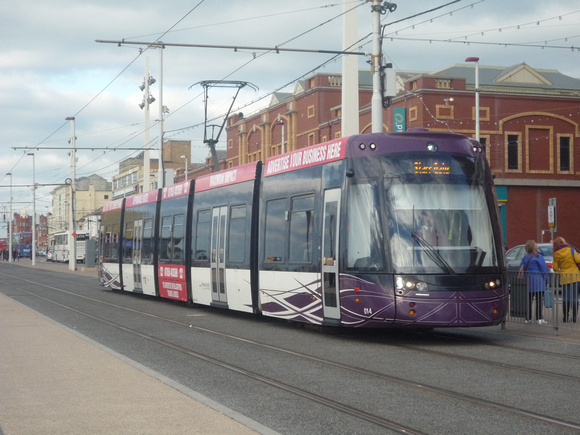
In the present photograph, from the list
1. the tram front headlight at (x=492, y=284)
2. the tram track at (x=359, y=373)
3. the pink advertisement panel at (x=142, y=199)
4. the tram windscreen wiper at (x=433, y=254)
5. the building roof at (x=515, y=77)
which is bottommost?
the tram track at (x=359, y=373)

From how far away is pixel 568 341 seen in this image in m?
14.5

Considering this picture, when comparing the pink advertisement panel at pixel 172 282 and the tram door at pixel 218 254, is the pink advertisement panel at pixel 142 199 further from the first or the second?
the tram door at pixel 218 254

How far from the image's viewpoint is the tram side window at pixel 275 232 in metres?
16.7

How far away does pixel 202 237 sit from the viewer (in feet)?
70.6

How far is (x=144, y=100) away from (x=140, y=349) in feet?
135

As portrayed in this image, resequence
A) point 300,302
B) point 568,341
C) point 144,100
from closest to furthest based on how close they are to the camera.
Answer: point 568,341, point 300,302, point 144,100

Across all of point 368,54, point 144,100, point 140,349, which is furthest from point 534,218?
point 140,349

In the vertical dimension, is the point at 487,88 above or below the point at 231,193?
above

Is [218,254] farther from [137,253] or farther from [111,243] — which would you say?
[111,243]

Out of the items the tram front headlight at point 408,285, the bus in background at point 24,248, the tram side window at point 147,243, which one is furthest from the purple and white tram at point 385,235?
the bus in background at point 24,248

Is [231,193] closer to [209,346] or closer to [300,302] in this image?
[300,302]

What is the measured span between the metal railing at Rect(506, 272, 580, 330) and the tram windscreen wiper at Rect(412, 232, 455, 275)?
123 inches

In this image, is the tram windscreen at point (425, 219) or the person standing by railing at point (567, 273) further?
the person standing by railing at point (567, 273)

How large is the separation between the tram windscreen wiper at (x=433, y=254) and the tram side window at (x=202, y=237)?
8384 millimetres
